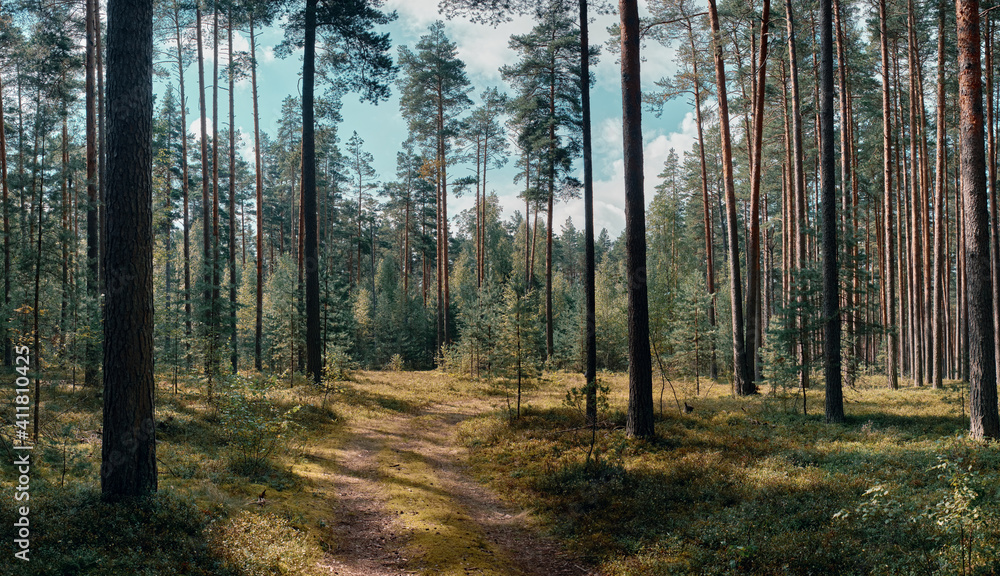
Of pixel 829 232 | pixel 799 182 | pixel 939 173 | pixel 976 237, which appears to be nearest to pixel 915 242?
pixel 939 173

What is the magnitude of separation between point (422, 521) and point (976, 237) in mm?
10168

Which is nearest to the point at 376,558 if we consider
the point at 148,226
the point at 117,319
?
the point at 117,319

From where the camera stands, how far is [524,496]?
26.0 ft

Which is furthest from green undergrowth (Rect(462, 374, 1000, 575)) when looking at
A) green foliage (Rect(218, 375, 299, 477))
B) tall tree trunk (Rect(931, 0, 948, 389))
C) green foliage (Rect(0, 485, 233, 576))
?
tall tree trunk (Rect(931, 0, 948, 389))

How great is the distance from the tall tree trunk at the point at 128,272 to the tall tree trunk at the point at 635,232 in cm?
758

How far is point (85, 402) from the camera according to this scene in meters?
11.1

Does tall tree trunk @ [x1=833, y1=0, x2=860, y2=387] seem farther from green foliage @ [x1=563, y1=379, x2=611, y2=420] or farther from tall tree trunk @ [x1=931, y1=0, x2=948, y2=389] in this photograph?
green foliage @ [x1=563, y1=379, x2=611, y2=420]

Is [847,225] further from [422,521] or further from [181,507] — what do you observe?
[181,507]

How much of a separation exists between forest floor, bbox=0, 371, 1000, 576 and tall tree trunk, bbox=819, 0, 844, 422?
83cm

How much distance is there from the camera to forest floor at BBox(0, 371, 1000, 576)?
4668mm

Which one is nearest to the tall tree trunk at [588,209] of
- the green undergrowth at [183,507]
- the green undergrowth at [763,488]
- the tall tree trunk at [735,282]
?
the green undergrowth at [763,488]

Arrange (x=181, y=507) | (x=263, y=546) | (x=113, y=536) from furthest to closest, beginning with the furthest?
1. (x=181, y=507)
2. (x=263, y=546)
3. (x=113, y=536)

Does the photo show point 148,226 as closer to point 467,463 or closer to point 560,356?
point 467,463


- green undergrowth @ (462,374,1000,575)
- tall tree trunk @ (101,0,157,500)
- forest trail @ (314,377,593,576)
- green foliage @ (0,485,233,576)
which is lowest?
forest trail @ (314,377,593,576)
